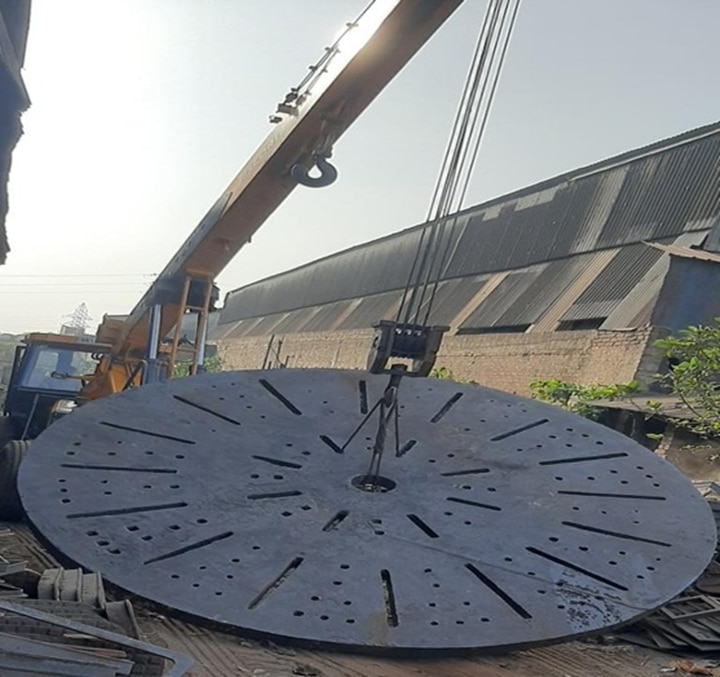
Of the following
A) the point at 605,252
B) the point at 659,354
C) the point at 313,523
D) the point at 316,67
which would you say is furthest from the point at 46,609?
the point at 605,252

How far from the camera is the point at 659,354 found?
449 inches

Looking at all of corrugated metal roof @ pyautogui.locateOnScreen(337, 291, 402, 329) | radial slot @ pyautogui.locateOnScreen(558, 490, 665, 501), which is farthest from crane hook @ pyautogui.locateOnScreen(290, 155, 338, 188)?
corrugated metal roof @ pyautogui.locateOnScreen(337, 291, 402, 329)

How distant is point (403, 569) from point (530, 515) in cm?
77

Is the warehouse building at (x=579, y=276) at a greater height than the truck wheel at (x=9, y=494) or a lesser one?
greater

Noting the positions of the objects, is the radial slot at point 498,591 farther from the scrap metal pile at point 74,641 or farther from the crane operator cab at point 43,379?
the crane operator cab at point 43,379

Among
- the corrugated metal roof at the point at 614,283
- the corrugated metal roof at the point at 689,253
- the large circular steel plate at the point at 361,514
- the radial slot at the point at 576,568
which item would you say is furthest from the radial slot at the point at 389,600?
the corrugated metal roof at the point at 614,283

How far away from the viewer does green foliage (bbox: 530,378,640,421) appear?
432 inches

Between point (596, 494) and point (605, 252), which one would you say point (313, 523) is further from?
point (605, 252)

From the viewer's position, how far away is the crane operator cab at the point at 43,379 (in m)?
8.18

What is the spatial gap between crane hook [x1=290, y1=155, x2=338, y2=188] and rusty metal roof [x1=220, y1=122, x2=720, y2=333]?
7236mm

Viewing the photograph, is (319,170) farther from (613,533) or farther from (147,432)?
(613,533)

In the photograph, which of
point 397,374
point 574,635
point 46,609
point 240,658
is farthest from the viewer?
point 397,374

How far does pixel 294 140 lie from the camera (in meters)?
6.11

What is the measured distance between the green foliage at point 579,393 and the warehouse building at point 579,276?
31 cm
